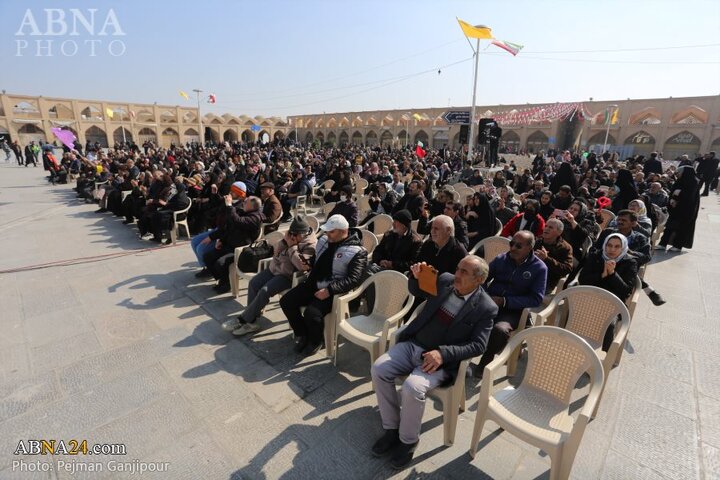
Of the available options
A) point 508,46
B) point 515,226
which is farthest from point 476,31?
point 515,226

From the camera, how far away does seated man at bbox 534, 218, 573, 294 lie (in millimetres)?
3656

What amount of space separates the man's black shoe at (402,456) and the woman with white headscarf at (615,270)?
2.35 metres

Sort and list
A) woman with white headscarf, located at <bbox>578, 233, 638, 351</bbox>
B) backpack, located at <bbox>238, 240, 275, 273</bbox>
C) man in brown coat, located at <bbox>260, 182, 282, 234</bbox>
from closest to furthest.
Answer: woman with white headscarf, located at <bbox>578, 233, 638, 351</bbox> < backpack, located at <bbox>238, 240, 275, 273</bbox> < man in brown coat, located at <bbox>260, 182, 282, 234</bbox>

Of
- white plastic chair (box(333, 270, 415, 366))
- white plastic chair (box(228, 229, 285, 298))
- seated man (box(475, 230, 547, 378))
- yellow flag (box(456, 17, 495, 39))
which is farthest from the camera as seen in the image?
yellow flag (box(456, 17, 495, 39))

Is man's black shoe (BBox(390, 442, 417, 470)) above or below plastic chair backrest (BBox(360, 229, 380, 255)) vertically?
below

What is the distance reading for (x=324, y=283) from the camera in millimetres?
3477

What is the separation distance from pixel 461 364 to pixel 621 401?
1.56 meters

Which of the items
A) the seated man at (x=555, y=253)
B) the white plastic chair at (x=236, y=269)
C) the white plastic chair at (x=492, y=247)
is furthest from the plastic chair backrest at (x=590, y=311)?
the white plastic chair at (x=236, y=269)

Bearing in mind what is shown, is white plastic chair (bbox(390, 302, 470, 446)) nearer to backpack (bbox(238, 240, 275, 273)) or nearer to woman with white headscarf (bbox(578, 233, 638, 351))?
woman with white headscarf (bbox(578, 233, 638, 351))

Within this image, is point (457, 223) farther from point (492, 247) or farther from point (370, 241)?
point (370, 241)

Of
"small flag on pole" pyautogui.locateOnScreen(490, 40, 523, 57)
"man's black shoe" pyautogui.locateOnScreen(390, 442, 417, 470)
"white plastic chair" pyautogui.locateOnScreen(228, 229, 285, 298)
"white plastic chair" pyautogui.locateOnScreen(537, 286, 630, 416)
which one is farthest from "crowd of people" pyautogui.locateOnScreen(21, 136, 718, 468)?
"small flag on pole" pyautogui.locateOnScreen(490, 40, 523, 57)

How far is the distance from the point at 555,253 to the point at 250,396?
128 inches

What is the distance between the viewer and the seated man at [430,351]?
89.9 inches

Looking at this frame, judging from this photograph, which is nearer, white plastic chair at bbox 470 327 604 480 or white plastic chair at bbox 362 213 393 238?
white plastic chair at bbox 470 327 604 480
